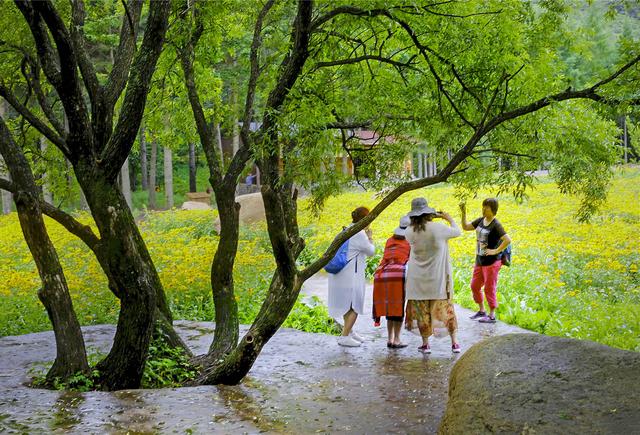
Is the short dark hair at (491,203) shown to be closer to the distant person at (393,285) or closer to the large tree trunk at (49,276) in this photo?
the distant person at (393,285)

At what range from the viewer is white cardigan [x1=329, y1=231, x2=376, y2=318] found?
414 inches

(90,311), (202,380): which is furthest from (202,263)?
(202,380)

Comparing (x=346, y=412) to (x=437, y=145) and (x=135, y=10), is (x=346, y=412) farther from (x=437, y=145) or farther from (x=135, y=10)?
(x=135, y=10)

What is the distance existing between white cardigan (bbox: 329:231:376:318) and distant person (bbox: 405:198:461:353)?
0.80 meters

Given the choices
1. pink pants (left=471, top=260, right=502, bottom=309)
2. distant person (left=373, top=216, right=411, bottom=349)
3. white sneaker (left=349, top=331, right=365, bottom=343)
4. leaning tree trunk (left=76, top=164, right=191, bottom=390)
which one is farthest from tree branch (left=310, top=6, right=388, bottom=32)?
pink pants (left=471, top=260, right=502, bottom=309)

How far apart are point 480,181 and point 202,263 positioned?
8518mm

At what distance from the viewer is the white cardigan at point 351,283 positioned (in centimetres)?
1052

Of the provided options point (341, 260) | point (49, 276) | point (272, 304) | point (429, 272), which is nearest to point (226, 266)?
point (341, 260)

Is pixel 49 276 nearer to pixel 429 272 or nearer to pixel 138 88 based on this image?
pixel 138 88

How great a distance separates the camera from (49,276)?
28.3 feet

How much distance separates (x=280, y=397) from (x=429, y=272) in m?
2.80

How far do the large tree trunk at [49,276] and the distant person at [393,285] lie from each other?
3.76 m

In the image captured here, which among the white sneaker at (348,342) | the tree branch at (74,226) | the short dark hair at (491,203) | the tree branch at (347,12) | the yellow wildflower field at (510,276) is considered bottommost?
the white sneaker at (348,342)

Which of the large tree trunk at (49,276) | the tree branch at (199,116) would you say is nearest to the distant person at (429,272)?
the tree branch at (199,116)
